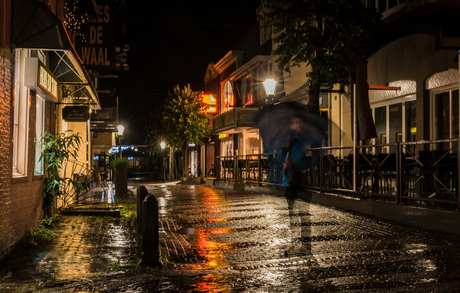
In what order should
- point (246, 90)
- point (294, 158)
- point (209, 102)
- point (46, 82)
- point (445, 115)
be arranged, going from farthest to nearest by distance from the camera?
point (209, 102) < point (246, 90) < point (445, 115) < point (46, 82) < point (294, 158)

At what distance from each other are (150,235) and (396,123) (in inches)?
430

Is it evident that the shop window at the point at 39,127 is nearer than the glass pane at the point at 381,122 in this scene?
Yes

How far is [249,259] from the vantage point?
7.08m

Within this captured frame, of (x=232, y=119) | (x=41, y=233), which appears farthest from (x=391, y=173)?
(x=232, y=119)

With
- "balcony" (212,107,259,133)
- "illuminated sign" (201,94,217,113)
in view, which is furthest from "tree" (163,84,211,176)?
"balcony" (212,107,259,133)

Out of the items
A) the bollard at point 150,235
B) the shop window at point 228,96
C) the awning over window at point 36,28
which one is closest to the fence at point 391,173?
the bollard at point 150,235

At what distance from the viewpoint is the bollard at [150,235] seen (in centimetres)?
659

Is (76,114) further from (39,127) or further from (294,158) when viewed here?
(294,158)

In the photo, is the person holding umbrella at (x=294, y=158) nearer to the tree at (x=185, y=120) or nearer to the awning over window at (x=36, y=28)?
the awning over window at (x=36, y=28)

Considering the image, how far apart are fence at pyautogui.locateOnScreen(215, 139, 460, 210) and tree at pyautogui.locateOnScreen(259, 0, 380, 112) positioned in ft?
8.42

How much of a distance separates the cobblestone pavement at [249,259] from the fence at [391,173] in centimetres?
97

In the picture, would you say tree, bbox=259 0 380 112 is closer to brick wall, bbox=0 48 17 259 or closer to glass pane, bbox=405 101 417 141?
glass pane, bbox=405 101 417 141

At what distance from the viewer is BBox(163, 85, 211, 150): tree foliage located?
117ft

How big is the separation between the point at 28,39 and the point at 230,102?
91.3 ft
